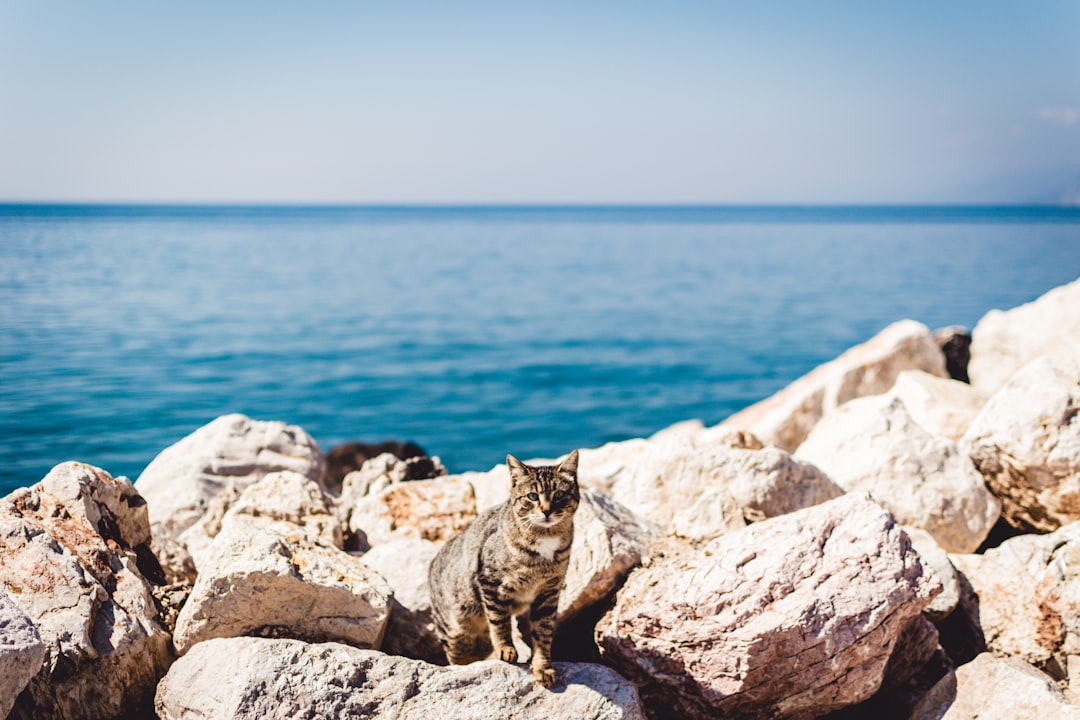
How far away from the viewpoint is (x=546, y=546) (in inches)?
184

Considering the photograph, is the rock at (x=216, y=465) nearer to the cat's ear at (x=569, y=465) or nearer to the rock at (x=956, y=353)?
the cat's ear at (x=569, y=465)

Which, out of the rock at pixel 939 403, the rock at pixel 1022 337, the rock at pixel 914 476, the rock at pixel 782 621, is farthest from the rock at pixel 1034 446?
the rock at pixel 1022 337

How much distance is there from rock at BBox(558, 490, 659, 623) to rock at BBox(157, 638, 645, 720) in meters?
0.68

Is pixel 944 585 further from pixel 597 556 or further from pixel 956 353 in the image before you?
pixel 956 353

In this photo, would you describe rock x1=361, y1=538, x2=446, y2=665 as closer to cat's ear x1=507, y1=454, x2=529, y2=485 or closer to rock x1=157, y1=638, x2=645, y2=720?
rock x1=157, y1=638, x2=645, y2=720

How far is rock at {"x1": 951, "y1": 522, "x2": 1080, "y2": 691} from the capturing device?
5.32 m

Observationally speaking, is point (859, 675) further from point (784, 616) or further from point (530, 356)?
point (530, 356)

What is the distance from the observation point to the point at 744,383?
2241cm

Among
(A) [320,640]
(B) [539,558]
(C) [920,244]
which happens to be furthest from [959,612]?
(C) [920,244]

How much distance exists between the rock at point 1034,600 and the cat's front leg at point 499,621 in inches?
128

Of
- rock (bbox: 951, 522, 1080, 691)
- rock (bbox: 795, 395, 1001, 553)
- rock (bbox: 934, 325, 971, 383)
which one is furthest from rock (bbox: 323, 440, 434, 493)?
rock (bbox: 934, 325, 971, 383)

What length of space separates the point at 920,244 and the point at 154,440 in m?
66.3

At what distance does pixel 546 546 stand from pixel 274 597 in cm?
157

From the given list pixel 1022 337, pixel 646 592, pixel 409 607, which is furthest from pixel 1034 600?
pixel 1022 337
